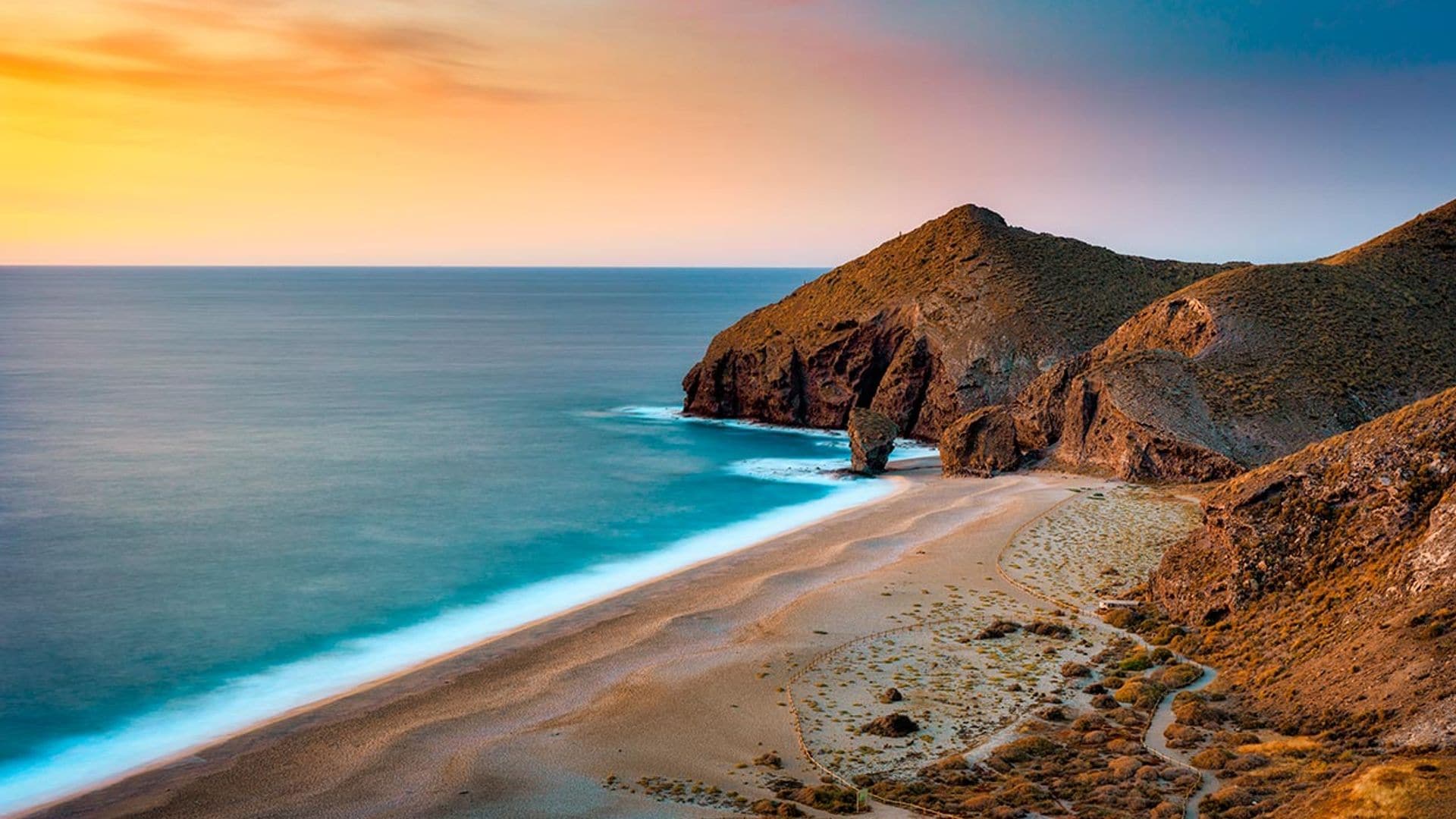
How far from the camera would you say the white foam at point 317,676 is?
1867cm

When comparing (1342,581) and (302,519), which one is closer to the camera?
(1342,581)

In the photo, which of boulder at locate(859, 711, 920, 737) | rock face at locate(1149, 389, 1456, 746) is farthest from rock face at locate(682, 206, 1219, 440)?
boulder at locate(859, 711, 920, 737)

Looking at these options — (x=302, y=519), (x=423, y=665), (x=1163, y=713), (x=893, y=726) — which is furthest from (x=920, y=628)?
(x=302, y=519)

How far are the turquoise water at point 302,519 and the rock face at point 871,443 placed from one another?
5.56 ft

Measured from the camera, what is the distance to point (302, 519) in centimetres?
3731

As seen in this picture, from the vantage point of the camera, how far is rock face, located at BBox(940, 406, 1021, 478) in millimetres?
42188

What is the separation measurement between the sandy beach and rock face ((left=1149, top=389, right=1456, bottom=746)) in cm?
363

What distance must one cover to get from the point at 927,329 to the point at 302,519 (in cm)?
3044

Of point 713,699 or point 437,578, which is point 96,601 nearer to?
point 437,578

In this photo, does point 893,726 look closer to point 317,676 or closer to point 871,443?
point 317,676

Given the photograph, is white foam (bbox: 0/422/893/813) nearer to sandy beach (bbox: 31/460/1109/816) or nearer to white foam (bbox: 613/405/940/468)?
sandy beach (bbox: 31/460/1109/816)

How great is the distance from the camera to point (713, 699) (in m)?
19.3

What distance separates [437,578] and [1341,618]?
2151cm

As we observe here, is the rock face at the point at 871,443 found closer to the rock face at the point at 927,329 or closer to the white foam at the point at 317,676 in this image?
the white foam at the point at 317,676
